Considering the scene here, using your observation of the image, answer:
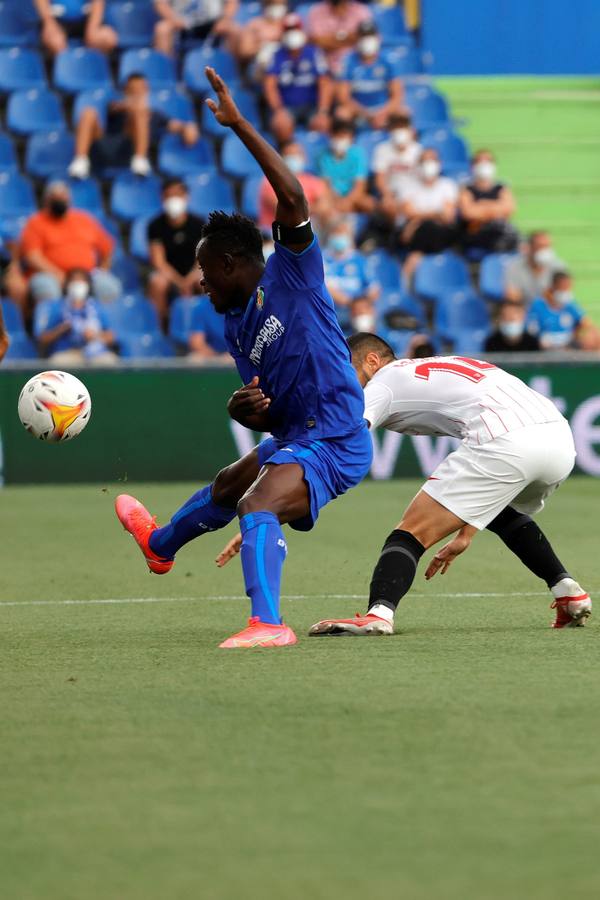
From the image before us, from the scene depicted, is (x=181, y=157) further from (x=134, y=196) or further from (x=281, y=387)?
(x=281, y=387)

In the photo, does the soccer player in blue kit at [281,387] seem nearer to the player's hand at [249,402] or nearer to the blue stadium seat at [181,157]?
the player's hand at [249,402]

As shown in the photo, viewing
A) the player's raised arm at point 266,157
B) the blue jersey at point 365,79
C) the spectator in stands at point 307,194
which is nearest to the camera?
the player's raised arm at point 266,157

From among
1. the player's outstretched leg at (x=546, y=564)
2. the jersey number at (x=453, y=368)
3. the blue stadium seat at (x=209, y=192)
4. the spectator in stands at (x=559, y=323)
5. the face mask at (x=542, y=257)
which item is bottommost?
the spectator in stands at (x=559, y=323)

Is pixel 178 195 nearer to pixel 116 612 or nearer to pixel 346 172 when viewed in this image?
pixel 346 172

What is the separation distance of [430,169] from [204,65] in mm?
3291

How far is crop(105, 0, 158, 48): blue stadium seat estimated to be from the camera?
1941cm

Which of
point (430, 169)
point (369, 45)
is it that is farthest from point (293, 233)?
point (369, 45)

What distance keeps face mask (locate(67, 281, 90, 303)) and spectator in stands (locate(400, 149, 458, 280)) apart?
4.02 m

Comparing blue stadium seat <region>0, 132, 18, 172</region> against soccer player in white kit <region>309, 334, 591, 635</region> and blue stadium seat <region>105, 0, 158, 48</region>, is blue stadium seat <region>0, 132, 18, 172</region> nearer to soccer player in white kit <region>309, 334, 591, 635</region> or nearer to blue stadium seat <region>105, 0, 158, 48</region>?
blue stadium seat <region>105, 0, 158, 48</region>

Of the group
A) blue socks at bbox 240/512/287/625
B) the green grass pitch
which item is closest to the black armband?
blue socks at bbox 240/512/287/625

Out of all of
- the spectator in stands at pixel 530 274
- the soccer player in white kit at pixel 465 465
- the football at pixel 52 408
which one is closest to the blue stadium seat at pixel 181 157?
the spectator in stands at pixel 530 274

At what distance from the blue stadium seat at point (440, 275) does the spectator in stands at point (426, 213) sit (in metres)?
0.09

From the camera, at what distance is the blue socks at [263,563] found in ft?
20.0

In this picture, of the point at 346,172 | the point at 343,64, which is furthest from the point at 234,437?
the point at 343,64
